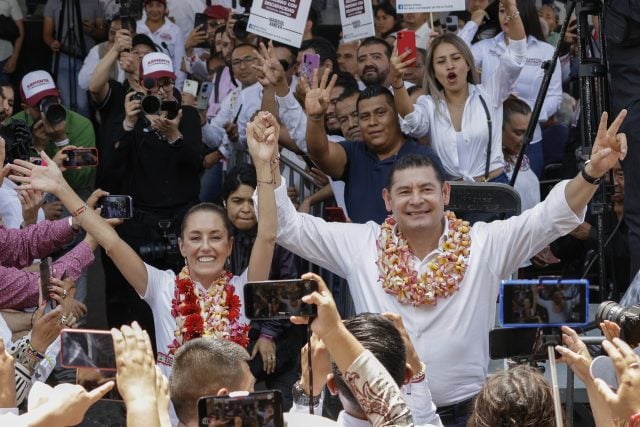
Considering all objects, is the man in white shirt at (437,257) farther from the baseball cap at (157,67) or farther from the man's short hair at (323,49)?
the man's short hair at (323,49)

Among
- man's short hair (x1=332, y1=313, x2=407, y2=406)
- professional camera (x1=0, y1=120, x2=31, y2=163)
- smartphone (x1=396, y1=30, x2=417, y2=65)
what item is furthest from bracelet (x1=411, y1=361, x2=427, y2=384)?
professional camera (x1=0, y1=120, x2=31, y2=163)

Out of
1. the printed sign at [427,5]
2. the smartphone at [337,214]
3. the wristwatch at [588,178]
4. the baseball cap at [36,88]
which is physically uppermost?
the printed sign at [427,5]

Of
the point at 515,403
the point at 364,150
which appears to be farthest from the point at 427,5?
the point at 515,403

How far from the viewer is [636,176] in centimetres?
601

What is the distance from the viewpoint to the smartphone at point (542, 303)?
3447 millimetres

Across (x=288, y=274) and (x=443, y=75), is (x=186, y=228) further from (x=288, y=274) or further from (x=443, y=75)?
(x=443, y=75)

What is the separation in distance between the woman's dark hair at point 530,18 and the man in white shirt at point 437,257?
3.35 metres

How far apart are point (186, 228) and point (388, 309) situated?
1086 millimetres

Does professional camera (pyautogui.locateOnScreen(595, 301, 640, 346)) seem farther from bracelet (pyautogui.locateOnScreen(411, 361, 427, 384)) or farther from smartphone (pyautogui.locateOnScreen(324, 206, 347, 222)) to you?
smartphone (pyautogui.locateOnScreen(324, 206, 347, 222))

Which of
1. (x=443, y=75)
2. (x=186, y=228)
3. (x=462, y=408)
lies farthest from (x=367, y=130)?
(x=462, y=408)

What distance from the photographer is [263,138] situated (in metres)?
5.09

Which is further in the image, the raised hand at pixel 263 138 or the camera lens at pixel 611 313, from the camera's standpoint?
the raised hand at pixel 263 138

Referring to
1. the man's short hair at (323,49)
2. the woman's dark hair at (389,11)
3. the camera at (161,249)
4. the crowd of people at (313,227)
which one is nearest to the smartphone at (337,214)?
the crowd of people at (313,227)

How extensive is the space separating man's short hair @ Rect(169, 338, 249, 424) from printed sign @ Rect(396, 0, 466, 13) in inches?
165
